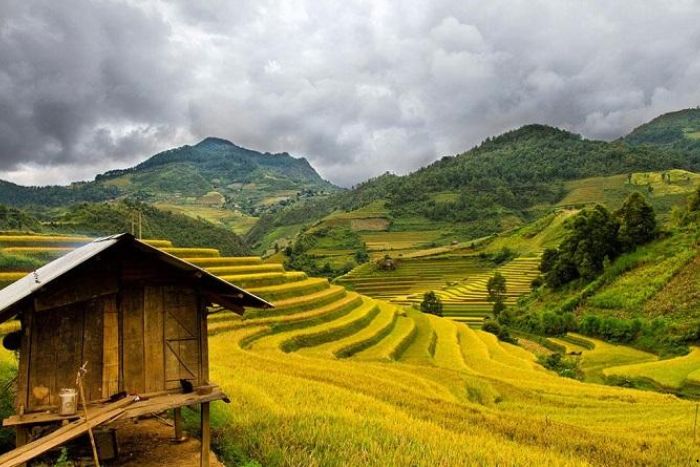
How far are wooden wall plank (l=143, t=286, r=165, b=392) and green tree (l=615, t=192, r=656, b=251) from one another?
44.9 m

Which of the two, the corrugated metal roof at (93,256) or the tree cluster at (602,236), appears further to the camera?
the tree cluster at (602,236)

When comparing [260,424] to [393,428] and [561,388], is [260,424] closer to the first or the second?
[393,428]

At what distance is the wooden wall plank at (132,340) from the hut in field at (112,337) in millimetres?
13

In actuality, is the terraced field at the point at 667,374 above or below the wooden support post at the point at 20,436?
below

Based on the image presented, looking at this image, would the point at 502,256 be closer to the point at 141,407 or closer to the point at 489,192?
the point at 489,192

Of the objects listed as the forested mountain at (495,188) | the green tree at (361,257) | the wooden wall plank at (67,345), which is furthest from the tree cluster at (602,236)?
the forested mountain at (495,188)

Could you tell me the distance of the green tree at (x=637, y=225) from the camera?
42.5 meters

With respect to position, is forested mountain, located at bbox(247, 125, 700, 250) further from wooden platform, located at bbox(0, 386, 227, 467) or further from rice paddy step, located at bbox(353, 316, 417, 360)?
wooden platform, located at bbox(0, 386, 227, 467)

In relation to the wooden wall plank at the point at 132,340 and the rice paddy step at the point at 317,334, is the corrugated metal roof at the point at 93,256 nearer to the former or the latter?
the wooden wall plank at the point at 132,340

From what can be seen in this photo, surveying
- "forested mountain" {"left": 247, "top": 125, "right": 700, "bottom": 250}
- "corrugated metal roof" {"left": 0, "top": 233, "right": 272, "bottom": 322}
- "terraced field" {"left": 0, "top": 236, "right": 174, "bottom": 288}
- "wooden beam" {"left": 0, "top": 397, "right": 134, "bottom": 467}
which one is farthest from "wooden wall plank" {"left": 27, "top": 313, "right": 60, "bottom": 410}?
A: "forested mountain" {"left": 247, "top": 125, "right": 700, "bottom": 250}

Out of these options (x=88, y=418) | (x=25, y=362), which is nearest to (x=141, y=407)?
(x=88, y=418)

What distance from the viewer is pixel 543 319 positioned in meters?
41.9

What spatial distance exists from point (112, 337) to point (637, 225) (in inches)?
1806

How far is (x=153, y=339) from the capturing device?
23.2 ft
